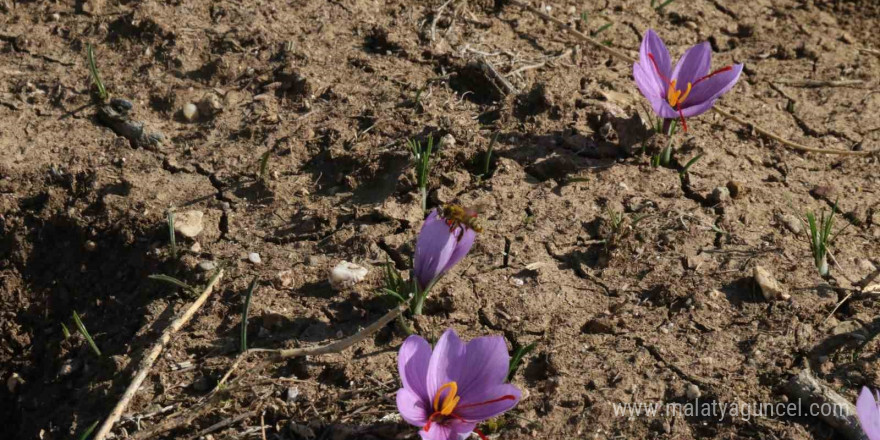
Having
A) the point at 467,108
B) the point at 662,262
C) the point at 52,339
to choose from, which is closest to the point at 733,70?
the point at 662,262

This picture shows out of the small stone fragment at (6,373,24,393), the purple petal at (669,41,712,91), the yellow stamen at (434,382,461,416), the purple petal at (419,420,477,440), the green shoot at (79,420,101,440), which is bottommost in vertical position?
the small stone fragment at (6,373,24,393)

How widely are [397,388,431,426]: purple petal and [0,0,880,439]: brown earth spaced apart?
0.48 feet

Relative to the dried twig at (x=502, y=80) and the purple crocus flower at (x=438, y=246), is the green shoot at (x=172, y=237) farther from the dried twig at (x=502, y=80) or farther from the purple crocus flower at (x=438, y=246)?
the dried twig at (x=502, y=80)

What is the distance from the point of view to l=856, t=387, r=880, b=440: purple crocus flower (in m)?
1.97

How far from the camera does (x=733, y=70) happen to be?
291 centimetres

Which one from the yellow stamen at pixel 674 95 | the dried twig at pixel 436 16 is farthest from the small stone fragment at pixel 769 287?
the dried twig at pixel 436 16

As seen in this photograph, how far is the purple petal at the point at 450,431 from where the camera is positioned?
80.2 inches

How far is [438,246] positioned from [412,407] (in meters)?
0.48

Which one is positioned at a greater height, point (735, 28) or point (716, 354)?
point (735, 28)

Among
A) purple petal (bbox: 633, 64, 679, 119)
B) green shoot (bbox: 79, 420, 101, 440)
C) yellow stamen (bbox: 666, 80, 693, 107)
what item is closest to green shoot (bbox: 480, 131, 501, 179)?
purple petal (bbox: 633, 64, 679, 119)

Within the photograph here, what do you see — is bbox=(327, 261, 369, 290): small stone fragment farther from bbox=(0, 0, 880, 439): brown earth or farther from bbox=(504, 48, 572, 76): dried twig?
bbox=(504, 48, 572, 76): dried twig

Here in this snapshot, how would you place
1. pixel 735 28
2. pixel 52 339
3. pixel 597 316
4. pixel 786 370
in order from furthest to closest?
pixel 735 28
pixel 52 339
pixel 597 316
pixel 786 370

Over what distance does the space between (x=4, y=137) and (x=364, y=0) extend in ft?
5.03

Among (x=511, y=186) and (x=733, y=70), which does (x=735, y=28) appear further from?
(x=511, y=186)
